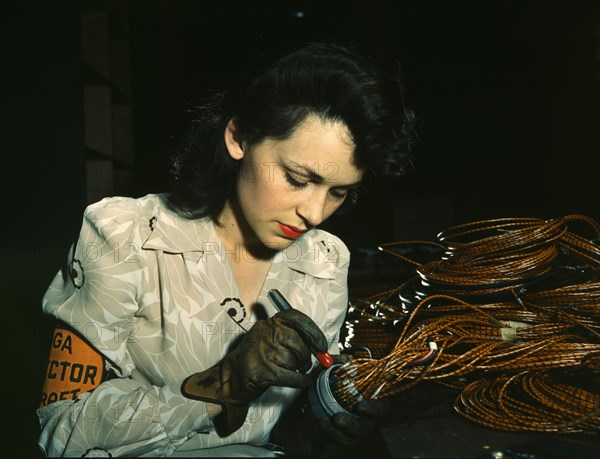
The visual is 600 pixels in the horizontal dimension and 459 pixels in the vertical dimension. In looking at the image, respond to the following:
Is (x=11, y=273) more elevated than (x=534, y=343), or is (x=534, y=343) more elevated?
(x=11, y=273)

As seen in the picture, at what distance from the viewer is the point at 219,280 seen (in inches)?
48.3

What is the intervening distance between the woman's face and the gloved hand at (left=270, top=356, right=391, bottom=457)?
333mm

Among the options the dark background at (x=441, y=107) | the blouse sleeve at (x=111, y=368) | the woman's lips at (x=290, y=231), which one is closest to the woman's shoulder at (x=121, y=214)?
the blouse sleeve at (x=111, y=368)

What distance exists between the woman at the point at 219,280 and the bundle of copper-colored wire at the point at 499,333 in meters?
0.21

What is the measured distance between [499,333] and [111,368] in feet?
3.10

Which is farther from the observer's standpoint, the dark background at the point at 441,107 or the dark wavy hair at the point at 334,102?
the dark background at the point at 441,107

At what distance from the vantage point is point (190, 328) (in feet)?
3.90

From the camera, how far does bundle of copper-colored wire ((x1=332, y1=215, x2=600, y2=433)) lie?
1.09 metres

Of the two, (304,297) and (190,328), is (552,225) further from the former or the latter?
(190,328)

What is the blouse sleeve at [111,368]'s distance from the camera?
3.29 feet

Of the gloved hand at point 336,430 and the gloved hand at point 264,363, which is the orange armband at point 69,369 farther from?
the gloved hand at point 336,430

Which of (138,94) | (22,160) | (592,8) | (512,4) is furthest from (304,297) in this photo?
(592,8)

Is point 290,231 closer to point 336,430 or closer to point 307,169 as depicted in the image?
point 307,169

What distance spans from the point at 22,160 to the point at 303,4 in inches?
33.8
